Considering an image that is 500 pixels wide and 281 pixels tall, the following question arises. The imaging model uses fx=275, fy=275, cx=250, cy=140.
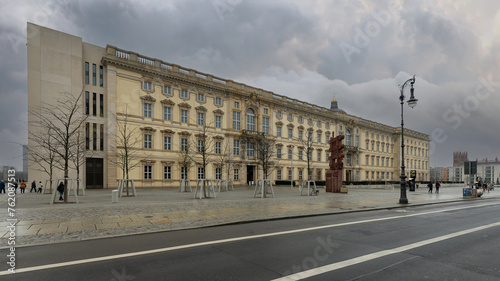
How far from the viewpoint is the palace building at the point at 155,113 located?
35.2m

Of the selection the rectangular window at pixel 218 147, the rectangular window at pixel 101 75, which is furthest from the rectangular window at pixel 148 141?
the rectangular window at pixel 218 147

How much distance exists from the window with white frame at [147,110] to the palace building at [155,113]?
0.14 metres

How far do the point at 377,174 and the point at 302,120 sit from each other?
34655 mm

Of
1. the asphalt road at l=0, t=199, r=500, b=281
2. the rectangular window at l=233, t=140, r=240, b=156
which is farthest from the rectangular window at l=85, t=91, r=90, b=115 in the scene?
the asphalt road at l=0, t=199, r=500, b=281

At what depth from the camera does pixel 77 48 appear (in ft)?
119

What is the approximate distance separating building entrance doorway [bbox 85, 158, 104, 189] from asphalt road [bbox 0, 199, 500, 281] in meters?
32.3

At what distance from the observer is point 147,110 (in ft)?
129

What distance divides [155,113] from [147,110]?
3.82 feet

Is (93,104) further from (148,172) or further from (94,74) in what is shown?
(148,172)

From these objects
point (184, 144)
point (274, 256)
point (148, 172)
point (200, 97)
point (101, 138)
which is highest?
point (200, 97)

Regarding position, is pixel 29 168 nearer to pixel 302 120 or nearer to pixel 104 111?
pixel 104 111

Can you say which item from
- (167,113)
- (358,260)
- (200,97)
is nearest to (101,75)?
(167,113)

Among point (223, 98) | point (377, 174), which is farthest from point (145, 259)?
point (377, 174)

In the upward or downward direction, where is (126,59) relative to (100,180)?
upward
